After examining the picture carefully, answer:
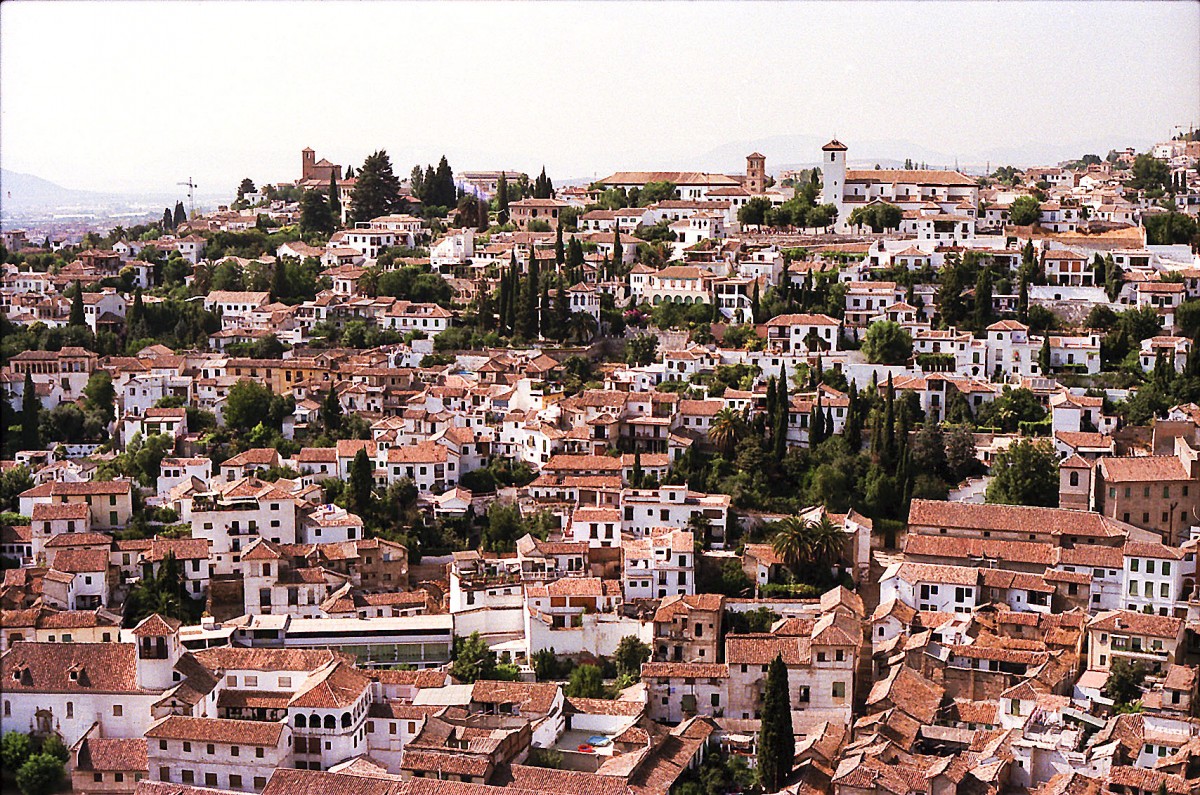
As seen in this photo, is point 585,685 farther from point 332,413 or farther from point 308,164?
point 308,164

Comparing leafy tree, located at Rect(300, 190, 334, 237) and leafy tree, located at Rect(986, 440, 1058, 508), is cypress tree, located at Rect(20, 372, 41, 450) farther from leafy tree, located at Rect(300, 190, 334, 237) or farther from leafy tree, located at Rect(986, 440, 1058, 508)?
leafy tree, located at Rect(986, 440, 1058, 508)

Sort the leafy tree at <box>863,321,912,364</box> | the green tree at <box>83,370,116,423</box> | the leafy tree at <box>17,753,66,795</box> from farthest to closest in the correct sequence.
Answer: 1. the green tree at <box>83,370,116,423</box>
2. the leafy tree at <box>863,321,912,364</box>
3. the leafy tree at <box>17,753,66,795</box>

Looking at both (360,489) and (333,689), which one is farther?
(360,489)

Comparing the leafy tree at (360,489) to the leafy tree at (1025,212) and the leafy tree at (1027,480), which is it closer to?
the leafy tree at (1027,480)

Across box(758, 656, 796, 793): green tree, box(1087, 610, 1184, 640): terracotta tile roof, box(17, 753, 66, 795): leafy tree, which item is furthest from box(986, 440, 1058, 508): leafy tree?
box(17, 753, 66, 795): leafy tree

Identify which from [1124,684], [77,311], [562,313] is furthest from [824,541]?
[77,311]

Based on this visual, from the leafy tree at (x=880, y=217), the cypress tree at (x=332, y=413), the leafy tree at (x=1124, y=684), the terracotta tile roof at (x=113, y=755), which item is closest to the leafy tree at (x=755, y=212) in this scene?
the leafy tree at (x=880, y=217)

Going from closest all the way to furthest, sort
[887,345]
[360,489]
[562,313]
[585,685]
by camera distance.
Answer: [585,685], [360,489], [887,345], [562,313]

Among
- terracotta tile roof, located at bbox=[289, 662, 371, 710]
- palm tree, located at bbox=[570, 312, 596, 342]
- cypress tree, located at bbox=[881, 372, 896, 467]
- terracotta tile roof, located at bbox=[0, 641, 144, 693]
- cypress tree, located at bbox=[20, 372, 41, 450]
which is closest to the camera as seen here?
terracotta tile roof, located at bbox=[289, 662, 371, 710]
